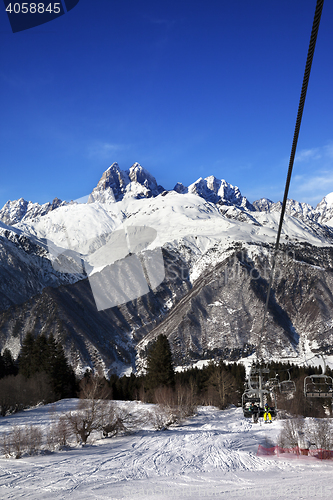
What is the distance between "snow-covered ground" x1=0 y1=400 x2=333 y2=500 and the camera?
79.9 ft

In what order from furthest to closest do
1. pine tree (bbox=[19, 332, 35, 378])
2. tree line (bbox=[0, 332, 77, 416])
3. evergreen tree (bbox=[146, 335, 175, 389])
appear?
1. pine tree (bbox=[19, 332, 35, 378])
2. evergreen tree (bbox=[146, 335, 175, 389])
3. tree line (bbox=[0, 332, 77, 416])

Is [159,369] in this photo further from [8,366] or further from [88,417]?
[8,366]

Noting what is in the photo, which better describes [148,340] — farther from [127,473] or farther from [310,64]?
[310,64]

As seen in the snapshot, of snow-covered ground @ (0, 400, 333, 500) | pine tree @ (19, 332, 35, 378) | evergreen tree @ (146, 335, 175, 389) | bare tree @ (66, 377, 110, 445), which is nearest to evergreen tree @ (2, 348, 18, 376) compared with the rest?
pine tree @ (19, 332, 35, 378)

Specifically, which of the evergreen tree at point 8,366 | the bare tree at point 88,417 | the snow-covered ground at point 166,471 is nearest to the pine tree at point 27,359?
the evergreen tree at point 8,366

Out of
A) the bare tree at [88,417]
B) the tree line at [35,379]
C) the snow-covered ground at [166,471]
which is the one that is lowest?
the snow-covered ground at [166,471]

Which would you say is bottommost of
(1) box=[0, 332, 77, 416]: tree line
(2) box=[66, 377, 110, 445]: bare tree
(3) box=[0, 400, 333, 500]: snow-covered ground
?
(3) box=[0, 400, 333, 500]: snow-covered ground

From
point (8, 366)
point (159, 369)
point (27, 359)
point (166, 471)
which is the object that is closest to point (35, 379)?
point (27, 359)

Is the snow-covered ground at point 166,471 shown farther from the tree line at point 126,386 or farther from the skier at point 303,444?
the tree line at point 126,386

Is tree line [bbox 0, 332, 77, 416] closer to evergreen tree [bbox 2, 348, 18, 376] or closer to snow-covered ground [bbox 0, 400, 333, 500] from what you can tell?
evergreen tree [bbox 2, 348, 18, 376]

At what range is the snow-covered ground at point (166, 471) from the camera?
959 inches

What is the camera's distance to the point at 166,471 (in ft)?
99.5

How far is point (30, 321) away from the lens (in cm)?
17562

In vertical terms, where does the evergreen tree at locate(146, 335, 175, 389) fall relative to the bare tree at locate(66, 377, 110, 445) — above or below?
above
